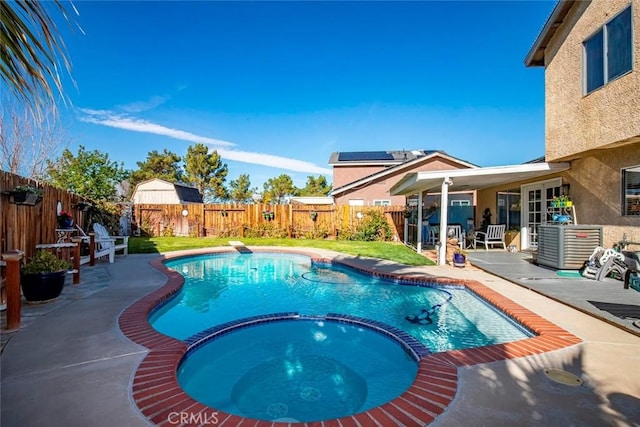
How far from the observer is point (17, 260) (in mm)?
4137

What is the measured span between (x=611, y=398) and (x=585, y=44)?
8944mm

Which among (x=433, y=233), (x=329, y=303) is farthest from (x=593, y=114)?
(x=433, y=233)

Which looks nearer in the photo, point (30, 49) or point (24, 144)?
point (30, 49)

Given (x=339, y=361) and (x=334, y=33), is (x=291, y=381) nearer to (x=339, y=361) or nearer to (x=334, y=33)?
(x=339, y=361)

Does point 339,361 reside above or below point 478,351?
below

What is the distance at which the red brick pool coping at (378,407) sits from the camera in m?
2.37

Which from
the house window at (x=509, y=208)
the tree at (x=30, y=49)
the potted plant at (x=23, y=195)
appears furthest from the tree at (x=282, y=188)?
the tree at (x=30, y=49)

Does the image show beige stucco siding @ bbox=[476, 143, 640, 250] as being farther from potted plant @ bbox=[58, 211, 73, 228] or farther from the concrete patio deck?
potted plant @ bbox=[58, 211, 73, 228]

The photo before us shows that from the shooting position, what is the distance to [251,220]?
18844 millimetres

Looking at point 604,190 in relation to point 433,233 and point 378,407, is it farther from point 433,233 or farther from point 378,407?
point 378,407

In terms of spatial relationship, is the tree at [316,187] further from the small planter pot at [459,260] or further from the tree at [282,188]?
the small planter pot at [459,260]

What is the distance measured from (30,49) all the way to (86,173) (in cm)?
1905

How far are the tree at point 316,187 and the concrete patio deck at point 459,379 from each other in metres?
35.7

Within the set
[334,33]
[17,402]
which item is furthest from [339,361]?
[334,33]
